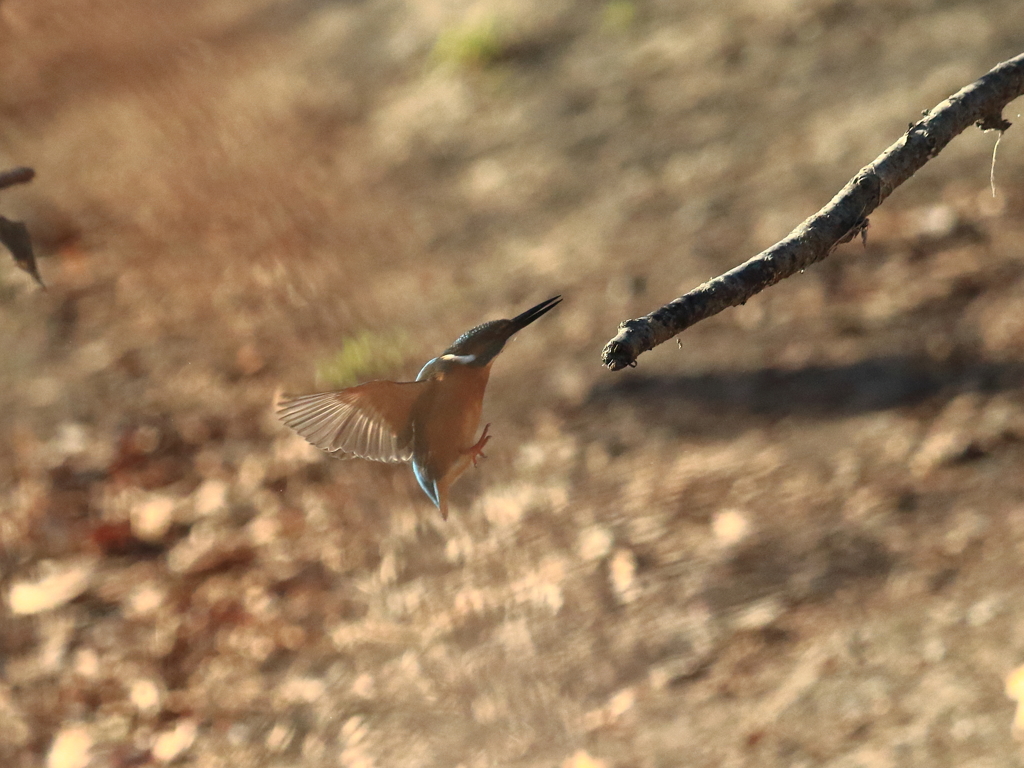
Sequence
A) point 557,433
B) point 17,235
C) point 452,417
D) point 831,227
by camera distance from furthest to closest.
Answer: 1. point 557,433
2. point 17,235
3. point 452,417
4. point 831,227

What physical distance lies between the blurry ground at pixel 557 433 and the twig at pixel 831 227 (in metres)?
1.74

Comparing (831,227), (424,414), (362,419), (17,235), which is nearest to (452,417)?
(424,414)

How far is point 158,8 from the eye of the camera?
9062 mm

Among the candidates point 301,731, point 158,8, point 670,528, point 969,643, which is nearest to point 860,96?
point 670,528

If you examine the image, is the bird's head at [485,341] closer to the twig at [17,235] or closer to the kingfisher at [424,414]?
the kingfisher at [424,414]

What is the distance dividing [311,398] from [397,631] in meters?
2.38

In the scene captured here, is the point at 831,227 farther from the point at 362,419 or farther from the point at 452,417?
the point at 362,419

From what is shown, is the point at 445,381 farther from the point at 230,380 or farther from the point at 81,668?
the point at 230,380

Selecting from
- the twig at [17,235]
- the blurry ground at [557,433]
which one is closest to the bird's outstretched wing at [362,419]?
the twig at [17,235]

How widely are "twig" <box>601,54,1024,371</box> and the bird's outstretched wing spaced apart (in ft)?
1.39

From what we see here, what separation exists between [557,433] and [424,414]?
277cm

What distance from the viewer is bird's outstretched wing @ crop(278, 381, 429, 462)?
1440mm

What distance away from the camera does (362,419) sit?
150 cm

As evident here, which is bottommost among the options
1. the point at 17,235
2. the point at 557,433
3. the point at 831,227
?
the point at 831,227
